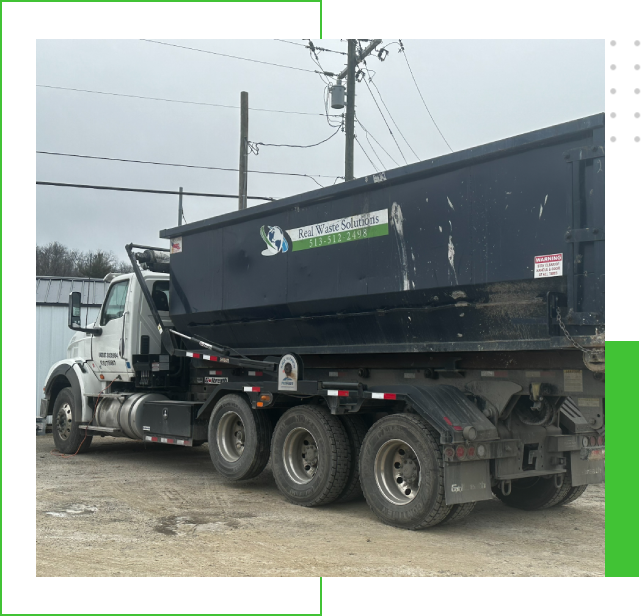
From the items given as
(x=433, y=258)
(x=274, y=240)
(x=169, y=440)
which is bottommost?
(x=169, y=440)

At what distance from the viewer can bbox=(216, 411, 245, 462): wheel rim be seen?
31.3 ft

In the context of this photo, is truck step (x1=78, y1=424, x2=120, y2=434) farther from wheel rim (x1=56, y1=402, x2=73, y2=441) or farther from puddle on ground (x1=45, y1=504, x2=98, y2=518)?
puddle on ground (x1=45, y1=504, x2=98, y2=518)

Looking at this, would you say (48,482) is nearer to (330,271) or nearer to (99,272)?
(330,271)

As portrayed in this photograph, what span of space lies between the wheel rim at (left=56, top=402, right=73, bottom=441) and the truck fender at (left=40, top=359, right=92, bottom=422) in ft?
0.92

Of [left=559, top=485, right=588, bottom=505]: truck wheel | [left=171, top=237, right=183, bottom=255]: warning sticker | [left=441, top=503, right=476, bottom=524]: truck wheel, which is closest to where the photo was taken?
[left=441, top=503, right=476, bottom=524]: truck wheel

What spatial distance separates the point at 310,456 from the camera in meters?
8.55

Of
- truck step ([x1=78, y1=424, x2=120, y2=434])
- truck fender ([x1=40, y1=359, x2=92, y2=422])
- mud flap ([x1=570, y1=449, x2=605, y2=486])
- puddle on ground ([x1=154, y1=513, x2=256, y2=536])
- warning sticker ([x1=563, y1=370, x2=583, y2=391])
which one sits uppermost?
warning sticker ([x1=563, y1=370, x2=583, y2=391])

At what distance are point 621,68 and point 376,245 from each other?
3606 mm

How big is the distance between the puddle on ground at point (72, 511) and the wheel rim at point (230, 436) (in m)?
1.91

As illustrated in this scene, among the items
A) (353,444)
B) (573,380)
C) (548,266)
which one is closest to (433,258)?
(548,266)

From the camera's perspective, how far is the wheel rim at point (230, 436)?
9.55 meters

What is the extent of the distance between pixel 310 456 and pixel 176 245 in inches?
150

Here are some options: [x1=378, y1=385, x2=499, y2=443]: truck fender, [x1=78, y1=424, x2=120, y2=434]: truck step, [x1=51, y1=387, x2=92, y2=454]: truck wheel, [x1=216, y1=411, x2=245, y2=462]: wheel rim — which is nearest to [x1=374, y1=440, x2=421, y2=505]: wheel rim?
[x1=378, y1=385, x2=499, y2=443]: truck fender

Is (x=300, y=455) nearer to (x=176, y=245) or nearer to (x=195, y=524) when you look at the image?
(x=195, y=524)
